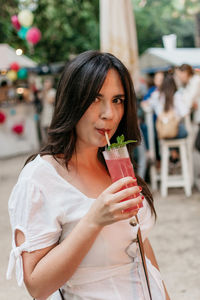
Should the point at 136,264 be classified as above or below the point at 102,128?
below

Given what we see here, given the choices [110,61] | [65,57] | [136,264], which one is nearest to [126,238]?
[136,264]

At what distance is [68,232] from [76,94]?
0.46 m

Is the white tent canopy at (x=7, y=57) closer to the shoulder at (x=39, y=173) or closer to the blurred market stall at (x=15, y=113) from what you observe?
the blurred market stall at (x=15, y=113)

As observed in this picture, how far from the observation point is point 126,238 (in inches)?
53.9

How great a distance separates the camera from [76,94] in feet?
4.43

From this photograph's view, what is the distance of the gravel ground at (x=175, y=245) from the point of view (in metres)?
3.06

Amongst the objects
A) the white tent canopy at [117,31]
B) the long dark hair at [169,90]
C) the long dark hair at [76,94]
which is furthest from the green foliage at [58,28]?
the long dark hair at [76,94]

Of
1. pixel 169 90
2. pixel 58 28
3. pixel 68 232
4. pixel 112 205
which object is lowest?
pixel 68 232

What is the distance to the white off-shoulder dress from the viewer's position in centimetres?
122

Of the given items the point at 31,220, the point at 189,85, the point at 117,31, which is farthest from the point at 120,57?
the point at 31,220

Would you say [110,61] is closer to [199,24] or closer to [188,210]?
[188,210]

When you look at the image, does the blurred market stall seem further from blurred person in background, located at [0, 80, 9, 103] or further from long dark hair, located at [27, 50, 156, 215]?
long dark hair, located at [27, 50, 156, 215]

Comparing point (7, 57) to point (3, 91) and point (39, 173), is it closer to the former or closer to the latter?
point (3, 91)

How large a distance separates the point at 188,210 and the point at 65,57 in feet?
46.1
